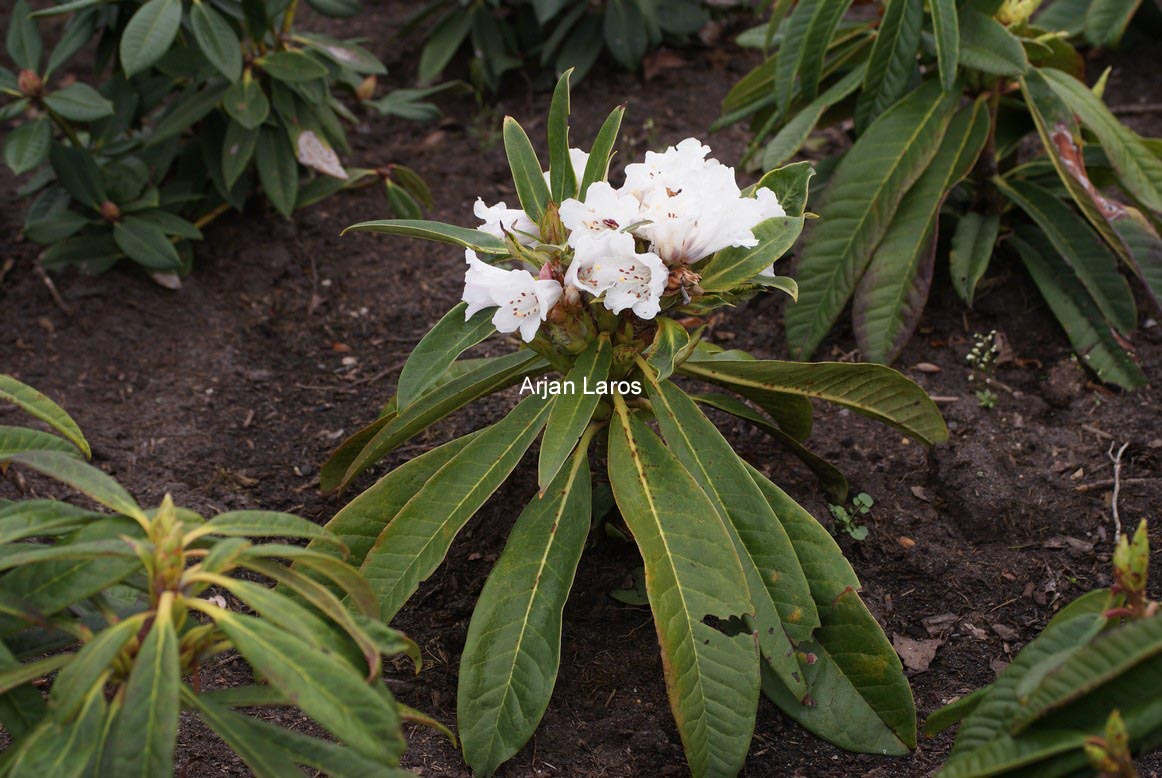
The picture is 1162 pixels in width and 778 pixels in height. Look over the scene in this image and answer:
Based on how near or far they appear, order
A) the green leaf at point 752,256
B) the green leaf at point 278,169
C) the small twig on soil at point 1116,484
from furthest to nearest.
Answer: the green leaf at point 278,169 → the small twig on soil at point 1116,484 → the green leaf at point 752,256

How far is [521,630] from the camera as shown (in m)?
1.99

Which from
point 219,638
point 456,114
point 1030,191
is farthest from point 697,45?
point 219,638

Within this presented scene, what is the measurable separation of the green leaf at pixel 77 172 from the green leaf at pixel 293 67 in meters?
0.56

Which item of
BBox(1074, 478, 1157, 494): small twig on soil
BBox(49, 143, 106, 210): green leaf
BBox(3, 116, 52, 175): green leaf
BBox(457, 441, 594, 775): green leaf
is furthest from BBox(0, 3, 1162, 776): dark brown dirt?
BBox(3, 116, 52, 175): green leaf

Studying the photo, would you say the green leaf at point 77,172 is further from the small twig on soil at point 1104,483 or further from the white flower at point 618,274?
the small twig on soil at point 1104,483

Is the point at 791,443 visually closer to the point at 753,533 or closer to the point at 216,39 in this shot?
the point at 753,533

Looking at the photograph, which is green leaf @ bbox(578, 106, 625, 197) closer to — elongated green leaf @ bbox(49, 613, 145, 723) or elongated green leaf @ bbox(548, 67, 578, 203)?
elongated green leaf @ bbox(548, 67, 578, 203)

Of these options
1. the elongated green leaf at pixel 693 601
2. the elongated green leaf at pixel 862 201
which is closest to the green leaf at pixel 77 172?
the elongated green leaf at pixel 693 601

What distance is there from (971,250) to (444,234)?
165 centimetres

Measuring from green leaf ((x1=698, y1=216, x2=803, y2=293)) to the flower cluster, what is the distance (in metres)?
0.04

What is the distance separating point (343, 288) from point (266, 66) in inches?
28.2

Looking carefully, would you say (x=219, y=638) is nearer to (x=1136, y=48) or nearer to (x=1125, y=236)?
(x=1125, y=236)

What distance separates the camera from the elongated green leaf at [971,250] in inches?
114

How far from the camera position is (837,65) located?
2.97m
